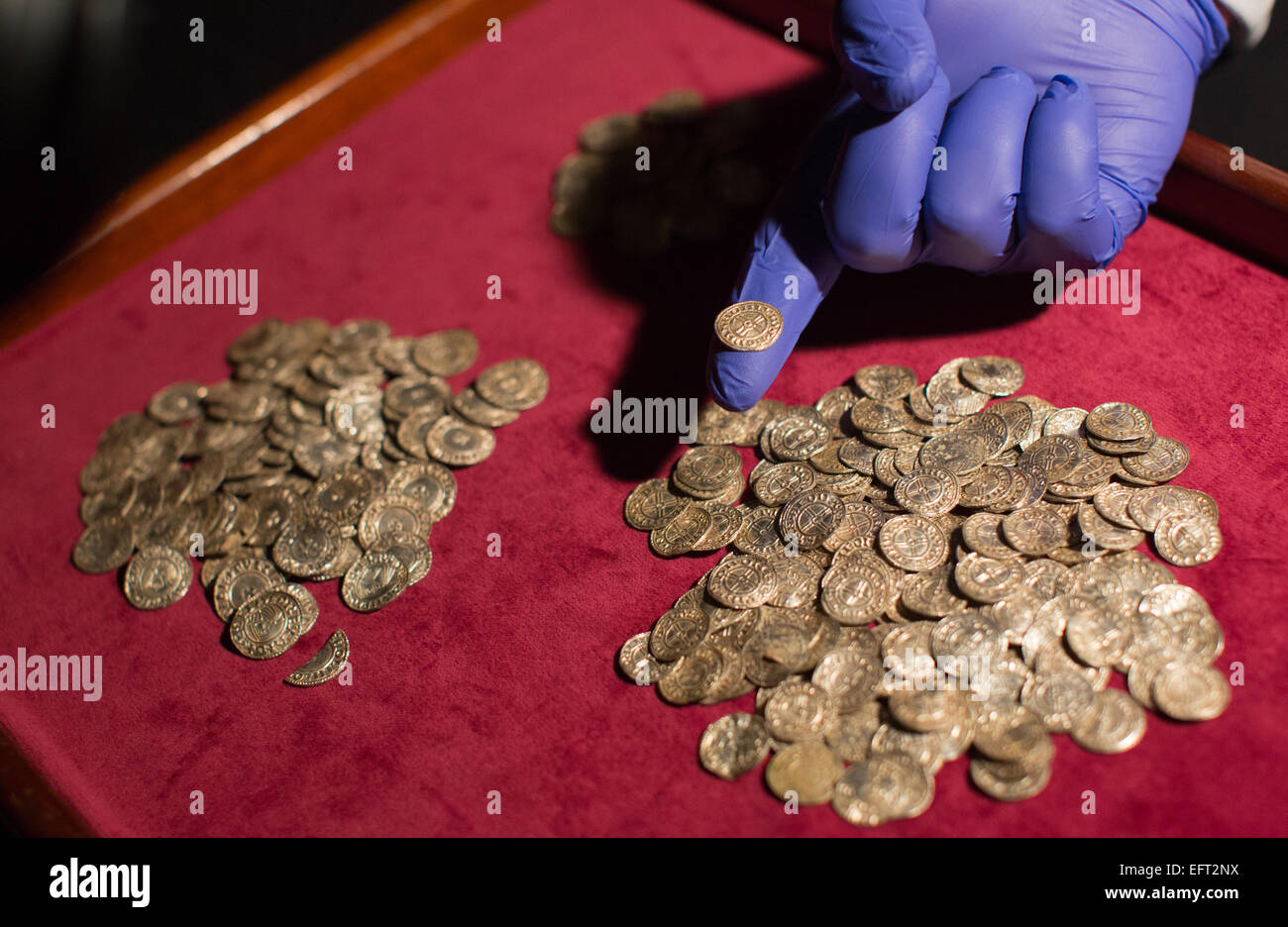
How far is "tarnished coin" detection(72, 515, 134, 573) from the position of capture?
98.5 inches

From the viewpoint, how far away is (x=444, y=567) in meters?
2.38

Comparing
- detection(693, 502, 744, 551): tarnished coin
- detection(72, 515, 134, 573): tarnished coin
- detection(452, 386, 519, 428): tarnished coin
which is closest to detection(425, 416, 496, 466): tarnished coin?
detection(452, 386, 519, 428): tarnished coin

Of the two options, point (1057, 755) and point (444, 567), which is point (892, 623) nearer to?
point (1057, 755)

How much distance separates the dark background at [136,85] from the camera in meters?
3.38

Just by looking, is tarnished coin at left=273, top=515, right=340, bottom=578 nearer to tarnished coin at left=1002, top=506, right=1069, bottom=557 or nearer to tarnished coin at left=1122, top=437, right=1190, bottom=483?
tarnished coin at left=1002, top=506, right=1069, bottom=557

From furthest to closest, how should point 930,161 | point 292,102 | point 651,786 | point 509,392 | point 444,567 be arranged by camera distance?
1. point 292,102
2. point 509,392
3. point 444,567
4. point 930,161
5. point 651,786

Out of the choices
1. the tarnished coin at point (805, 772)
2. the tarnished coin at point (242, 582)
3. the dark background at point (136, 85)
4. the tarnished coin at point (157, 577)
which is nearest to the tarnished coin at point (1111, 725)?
the tarnished coin at point (805, 772)

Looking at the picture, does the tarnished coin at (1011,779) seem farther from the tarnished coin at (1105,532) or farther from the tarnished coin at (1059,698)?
the tarnished coin at (1105,532)

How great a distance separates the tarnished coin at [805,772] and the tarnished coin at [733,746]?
34 millimetres

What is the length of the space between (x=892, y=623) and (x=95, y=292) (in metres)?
2.46

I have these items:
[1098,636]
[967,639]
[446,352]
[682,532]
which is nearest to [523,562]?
[682,532]

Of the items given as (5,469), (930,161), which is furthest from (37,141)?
(930,161)

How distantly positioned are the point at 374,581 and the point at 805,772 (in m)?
1.00

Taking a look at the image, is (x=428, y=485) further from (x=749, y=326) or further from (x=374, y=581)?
(x=749, y=326)
